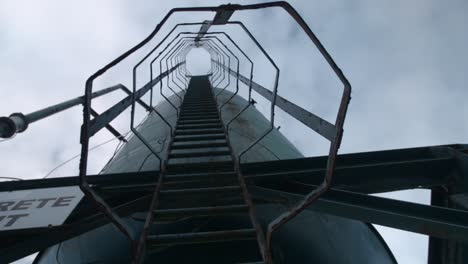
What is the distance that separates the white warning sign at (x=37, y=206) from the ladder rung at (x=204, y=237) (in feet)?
2.85

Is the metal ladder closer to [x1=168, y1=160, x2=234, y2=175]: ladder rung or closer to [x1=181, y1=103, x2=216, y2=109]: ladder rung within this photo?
[x1=168, y1=160, x2=234, y2=175]: ladder rung

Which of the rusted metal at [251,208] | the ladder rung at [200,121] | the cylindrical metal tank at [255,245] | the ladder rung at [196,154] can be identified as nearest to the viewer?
the rusted metal at [251,208]

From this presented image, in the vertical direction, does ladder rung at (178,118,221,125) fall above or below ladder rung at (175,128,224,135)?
above

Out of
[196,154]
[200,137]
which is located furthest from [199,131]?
Result: [196,154]

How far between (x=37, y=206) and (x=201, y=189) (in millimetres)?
1349

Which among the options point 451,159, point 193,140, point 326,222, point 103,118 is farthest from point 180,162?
point 451,159

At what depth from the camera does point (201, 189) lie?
3.37 m

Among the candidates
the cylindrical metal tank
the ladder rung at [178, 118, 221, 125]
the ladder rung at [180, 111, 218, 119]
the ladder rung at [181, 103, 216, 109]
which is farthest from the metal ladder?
the ladder rung at [181, 103, 216, 109]

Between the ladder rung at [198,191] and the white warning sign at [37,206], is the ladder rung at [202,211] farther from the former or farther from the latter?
the white warning sign at [37,206]

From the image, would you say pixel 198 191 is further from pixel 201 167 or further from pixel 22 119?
pixel 22 119

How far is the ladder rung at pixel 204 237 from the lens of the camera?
2645 mm

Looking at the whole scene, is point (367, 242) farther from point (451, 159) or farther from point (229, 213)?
point (229, 213)

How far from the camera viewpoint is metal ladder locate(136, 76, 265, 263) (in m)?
2.70

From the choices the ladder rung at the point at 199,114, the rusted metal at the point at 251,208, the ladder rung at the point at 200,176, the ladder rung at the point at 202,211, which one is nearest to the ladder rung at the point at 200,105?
the ladder rung at the point at 199,114
